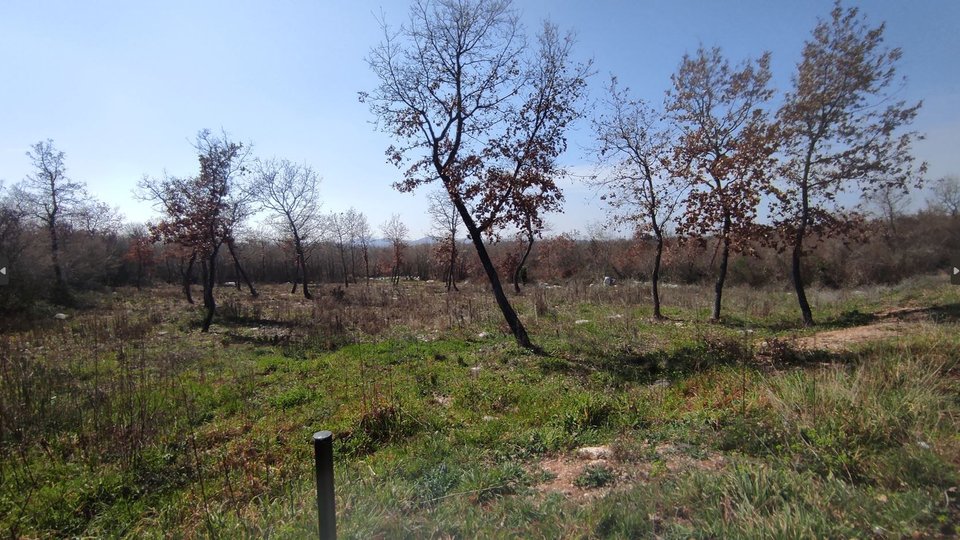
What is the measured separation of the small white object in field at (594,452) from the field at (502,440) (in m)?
0.02

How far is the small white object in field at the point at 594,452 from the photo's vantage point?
3.97 metres

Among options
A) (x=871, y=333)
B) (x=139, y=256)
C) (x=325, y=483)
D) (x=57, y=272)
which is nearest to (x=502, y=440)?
(x=325, y=483)

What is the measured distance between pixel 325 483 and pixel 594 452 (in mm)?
2846

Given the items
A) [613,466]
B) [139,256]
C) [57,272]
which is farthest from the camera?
[139,256]

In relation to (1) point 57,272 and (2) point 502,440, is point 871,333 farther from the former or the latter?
(1) point 57,272

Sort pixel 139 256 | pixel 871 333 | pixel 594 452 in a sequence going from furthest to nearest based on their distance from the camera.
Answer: pixel 139 256
pixel 871 333
pixel 594 452

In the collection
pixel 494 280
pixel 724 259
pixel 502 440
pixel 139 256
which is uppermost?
pixel 139 256

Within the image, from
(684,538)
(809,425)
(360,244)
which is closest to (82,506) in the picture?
(684,538)

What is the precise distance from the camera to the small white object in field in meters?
3.97

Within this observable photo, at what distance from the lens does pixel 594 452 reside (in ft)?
13.4

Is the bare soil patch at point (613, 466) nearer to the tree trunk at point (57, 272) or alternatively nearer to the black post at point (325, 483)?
the black post at point (325, 483)

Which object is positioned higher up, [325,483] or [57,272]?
[57,272]

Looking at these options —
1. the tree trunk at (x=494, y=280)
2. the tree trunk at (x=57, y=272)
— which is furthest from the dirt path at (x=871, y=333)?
the tree trunk at (x=57, y=272)

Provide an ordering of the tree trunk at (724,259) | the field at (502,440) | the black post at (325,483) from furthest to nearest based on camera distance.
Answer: the tree trunk at (724,259) < the field at (502,440) < the black post at (325,483)
